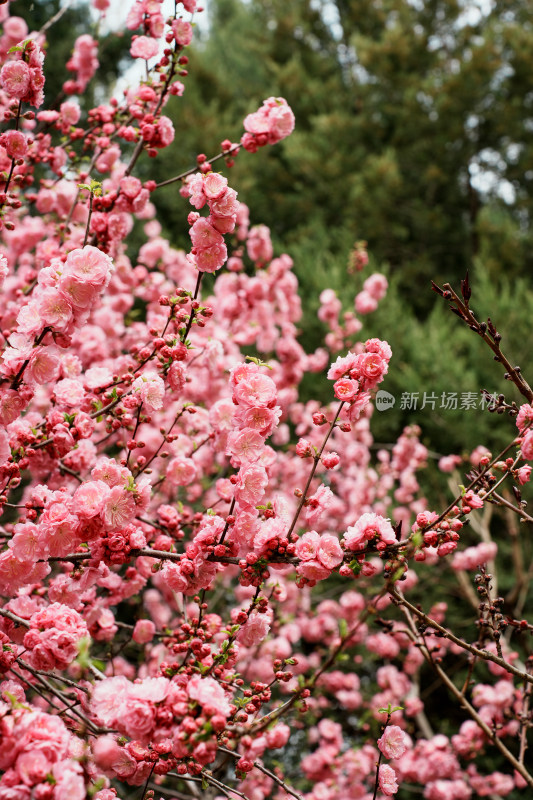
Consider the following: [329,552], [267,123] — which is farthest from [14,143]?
[329,552]

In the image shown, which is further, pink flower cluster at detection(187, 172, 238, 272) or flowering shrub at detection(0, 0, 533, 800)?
pink flower cluster at detection(187, 172, 238, 272)

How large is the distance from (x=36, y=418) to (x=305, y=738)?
3583 mm

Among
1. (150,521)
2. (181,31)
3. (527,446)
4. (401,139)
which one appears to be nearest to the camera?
(527,446)

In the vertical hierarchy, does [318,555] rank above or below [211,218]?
below

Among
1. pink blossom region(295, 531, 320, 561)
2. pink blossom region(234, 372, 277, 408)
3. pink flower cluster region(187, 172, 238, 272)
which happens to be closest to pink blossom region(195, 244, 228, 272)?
pink flower cluster region(187, 172, 238, 272)

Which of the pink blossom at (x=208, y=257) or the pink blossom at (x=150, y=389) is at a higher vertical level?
the pink blossom at (x=208, y=257)

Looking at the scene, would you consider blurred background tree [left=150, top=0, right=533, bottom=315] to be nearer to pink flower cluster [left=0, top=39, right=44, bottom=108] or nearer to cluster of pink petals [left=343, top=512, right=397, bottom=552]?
pink flower cluster [left=0, top=39, right=44, bottom=108]

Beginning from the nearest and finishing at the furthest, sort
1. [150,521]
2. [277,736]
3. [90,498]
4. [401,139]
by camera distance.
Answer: [90,498]
[150,521]
[277,736]
[401,139]

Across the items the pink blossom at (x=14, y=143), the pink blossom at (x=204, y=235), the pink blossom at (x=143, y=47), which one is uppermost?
the pink blossom at (x=143, y=47)

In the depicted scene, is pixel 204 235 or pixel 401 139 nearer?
pixel 204 235

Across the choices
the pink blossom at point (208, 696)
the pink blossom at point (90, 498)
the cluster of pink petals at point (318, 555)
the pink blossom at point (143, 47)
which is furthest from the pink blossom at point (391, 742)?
the pink blossom at point (143, 47)

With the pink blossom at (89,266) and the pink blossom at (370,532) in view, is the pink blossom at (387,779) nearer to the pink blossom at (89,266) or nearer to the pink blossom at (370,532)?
the pink blossom at (370,532)

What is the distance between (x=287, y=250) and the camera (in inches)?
288

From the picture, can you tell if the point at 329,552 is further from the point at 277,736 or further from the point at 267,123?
the point at 267,123
